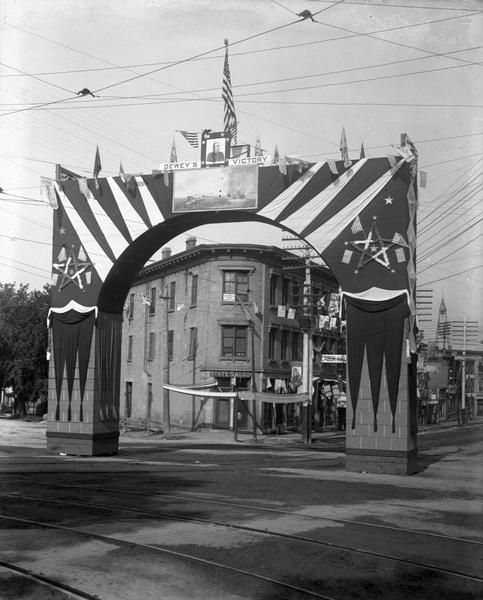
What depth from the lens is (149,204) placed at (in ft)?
70.1

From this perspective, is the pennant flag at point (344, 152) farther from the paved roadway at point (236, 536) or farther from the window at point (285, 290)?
the window at point (285, 290)

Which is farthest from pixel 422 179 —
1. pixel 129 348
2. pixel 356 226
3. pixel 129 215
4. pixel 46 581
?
pixel 129 348

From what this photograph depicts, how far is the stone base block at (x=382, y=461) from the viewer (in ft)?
59.7

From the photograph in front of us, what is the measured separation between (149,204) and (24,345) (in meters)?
37.8

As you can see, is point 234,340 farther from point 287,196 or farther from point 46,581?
point 46,581

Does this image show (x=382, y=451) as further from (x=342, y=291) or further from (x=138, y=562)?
(x=138, y=562)

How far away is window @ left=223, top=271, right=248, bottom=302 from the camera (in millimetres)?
44688

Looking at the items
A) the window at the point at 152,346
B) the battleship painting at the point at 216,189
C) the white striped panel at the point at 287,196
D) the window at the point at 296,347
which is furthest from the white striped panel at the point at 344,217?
the window at the point at 152,346

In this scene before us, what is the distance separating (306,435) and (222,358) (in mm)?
9446

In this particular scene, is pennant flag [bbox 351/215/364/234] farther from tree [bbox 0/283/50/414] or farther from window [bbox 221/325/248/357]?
tree [bbox 0/283/50/414]

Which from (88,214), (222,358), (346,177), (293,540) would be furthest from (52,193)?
(222,358)

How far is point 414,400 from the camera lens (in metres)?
19.1

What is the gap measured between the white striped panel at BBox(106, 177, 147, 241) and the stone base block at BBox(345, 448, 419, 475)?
8694 mm

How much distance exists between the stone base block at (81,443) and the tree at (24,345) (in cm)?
3257
